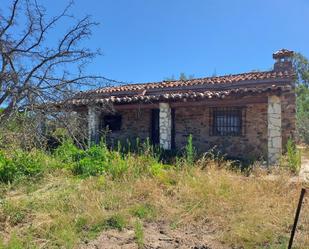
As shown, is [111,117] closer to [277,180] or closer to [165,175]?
[165,175]

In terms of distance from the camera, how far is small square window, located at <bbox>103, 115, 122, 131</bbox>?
1560cm

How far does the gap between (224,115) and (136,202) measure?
25.5 feet

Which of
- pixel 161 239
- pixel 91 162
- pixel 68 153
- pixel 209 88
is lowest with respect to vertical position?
pixel 161 239

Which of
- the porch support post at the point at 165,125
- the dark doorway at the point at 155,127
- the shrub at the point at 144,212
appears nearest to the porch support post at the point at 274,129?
the porch support post at the point at 165,125

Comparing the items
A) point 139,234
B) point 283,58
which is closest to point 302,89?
point 283,58

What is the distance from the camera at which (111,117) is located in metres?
15.8

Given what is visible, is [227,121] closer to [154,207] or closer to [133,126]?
[133,126]

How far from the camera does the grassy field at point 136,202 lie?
16.4 feet

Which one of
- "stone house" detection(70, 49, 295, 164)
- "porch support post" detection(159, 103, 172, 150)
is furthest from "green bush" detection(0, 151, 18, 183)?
"porch support post" detection(159, 103, 172, 150)

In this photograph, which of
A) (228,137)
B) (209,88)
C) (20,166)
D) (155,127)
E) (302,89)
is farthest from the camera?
(302,89)

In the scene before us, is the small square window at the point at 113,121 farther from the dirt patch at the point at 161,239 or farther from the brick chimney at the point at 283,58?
the dirt patch at the point at 161,239

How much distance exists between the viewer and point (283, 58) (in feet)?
48.0

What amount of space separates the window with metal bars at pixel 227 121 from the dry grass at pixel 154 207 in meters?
5.51

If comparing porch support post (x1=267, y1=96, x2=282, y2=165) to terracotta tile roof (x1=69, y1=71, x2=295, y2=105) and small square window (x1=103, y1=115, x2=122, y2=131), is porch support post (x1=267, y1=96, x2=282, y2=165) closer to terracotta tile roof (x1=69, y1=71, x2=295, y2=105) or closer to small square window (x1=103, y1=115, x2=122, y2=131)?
terracotta tile roof (x1=69, y1=71, x2=295, y2=105)
